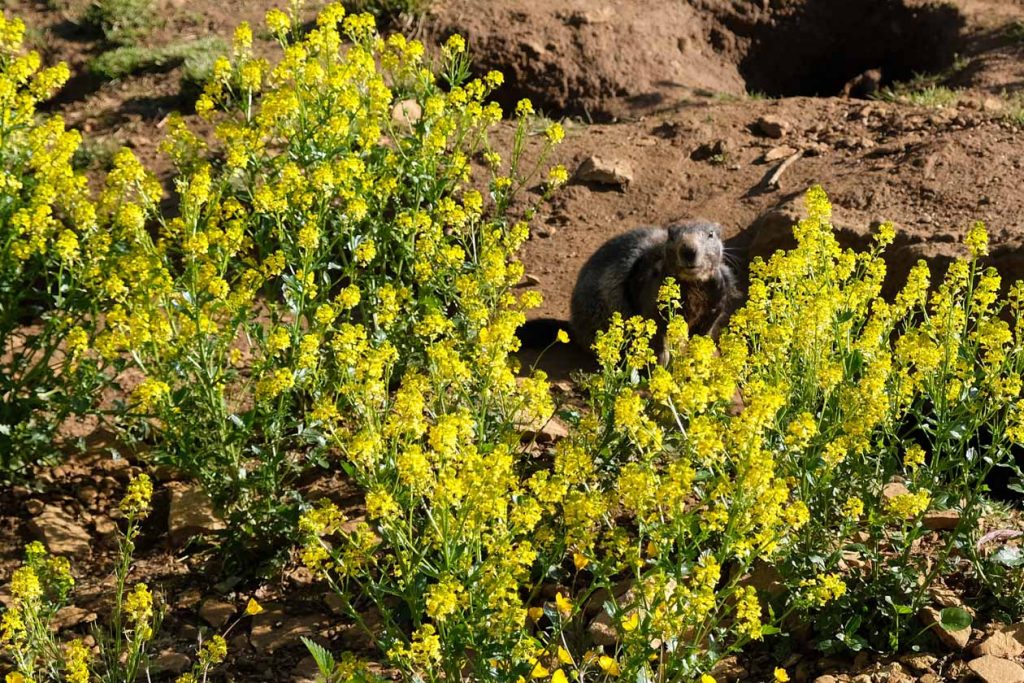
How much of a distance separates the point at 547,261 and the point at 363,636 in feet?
12.1

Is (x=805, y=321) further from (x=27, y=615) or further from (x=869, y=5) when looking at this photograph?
(x=869, y=5)

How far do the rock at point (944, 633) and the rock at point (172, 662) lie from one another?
8.76 ft

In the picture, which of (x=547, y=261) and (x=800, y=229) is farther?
(x=547, y=261)

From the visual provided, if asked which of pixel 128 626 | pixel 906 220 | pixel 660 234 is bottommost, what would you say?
pixel 128 626

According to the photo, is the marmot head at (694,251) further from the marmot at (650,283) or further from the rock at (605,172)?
the rock at (605,172)

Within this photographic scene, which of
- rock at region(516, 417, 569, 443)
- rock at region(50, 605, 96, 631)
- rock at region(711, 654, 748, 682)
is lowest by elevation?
rock at region(50, 605, 96, 631)

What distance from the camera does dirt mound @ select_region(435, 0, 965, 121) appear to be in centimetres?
938

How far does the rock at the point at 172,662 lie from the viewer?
462cm

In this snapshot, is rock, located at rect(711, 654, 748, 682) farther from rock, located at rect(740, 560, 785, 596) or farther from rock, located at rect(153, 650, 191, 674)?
rock, located at rect(153, 650, 191, 674)

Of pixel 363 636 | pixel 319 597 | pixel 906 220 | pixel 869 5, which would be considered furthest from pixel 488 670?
pixel 869 5

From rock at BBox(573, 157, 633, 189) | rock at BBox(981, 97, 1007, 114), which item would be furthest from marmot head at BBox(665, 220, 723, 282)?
rock at BBox(981, 97, 1007, 114)

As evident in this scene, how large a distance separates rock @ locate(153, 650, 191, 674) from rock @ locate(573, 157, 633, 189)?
14.8 ft

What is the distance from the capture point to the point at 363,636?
4.68 m

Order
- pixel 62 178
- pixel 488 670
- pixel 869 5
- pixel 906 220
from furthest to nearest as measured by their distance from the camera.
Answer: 1. pixel 869 5
2. pixel 906 220
3. pixel 62 178
4. pixel 488 670
